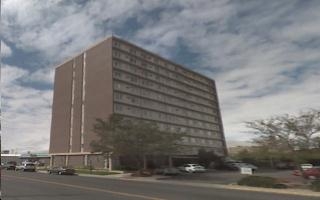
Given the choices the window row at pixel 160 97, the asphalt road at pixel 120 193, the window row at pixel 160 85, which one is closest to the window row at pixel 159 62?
the window row at pixel 160 85

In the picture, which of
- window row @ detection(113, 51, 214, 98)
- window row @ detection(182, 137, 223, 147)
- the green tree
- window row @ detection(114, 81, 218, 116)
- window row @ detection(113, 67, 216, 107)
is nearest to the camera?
the green tree

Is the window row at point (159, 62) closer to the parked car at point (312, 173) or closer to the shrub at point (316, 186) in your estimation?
the parked car at point (312, 173)

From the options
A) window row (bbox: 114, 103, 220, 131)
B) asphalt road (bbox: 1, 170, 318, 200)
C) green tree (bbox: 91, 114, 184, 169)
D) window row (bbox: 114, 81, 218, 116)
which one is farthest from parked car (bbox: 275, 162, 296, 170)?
asphalt road (bbox: 1, 170, 318, 200)

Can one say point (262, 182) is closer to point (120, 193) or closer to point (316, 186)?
point (316, 186)

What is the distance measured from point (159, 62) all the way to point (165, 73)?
352cm

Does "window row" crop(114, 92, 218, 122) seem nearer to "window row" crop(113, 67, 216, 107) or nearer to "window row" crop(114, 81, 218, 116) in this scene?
"window row" crop(114, 81, 218, 116)

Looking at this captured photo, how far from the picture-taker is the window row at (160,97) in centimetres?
Answer: 9588

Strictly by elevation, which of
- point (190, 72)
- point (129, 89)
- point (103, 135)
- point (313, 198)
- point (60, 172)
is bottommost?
point (313, 198)

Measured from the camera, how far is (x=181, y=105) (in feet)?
390

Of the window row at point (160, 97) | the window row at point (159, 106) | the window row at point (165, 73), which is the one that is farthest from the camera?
the window row at point (165, 73)

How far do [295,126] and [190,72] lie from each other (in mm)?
92420

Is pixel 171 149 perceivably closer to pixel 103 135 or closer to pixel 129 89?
pixel 103 135

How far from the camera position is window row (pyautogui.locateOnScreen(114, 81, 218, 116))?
95875 mm

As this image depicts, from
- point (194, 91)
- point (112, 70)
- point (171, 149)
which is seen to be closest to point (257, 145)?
point (171, 149)
